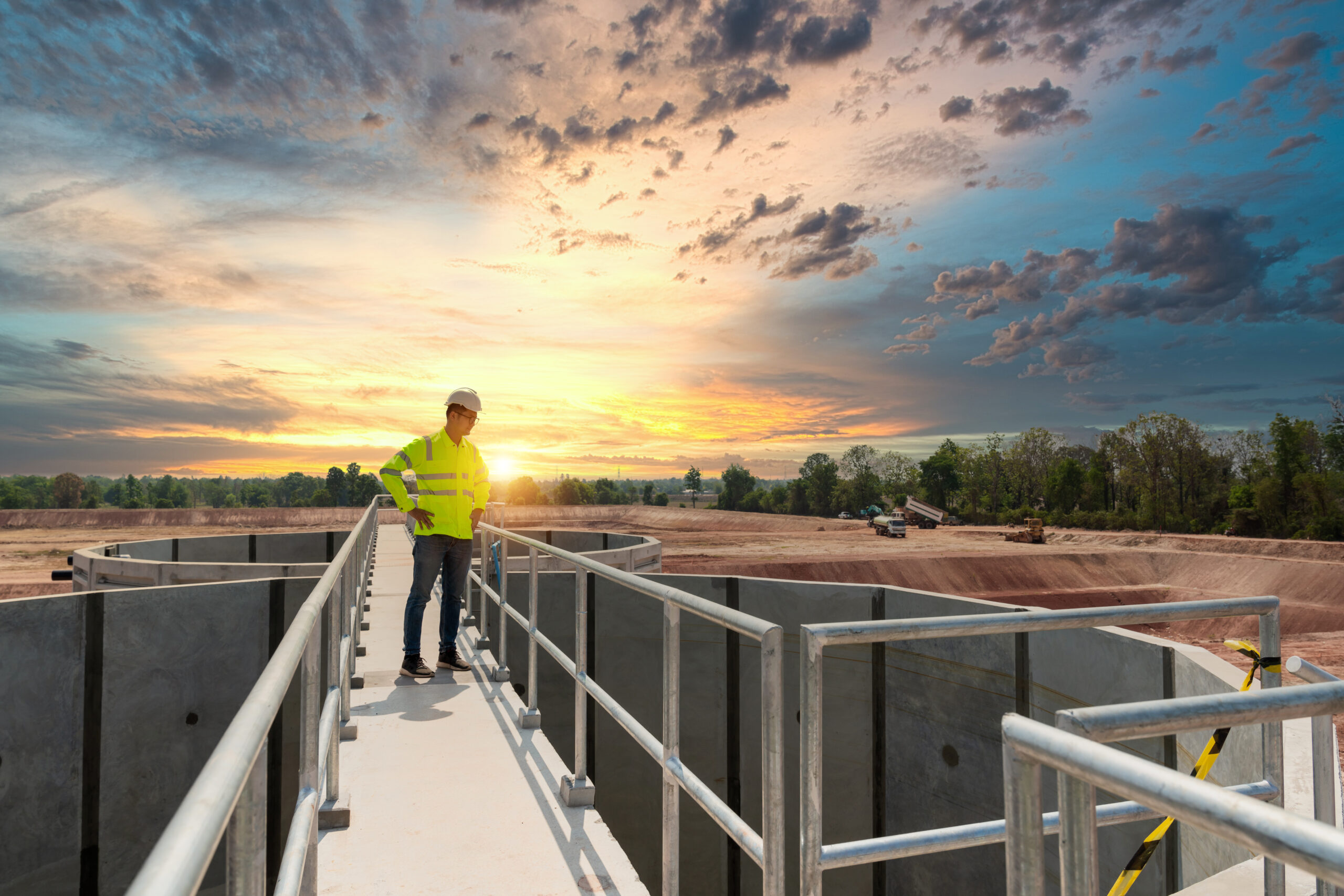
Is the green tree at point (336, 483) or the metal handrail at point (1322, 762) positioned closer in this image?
the metal handrail at point (1322, 762)

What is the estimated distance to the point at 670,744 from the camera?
2930 millimetres

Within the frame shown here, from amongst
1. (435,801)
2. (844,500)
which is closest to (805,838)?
(435,801)

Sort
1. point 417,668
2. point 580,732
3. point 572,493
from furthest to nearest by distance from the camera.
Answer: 1. point 572,493
2. point 417,668
3. point 580,732

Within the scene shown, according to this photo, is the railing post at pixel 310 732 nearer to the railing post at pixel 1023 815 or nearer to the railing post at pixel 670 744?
the railing post at pixel 670 744

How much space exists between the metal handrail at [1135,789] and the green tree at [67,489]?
14607cm

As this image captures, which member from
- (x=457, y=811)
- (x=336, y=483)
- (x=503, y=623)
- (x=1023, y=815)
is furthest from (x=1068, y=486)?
(x=336, y=483)

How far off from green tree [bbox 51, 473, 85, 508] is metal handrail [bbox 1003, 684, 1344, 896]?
146 meters

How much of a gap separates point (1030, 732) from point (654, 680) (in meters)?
10.6

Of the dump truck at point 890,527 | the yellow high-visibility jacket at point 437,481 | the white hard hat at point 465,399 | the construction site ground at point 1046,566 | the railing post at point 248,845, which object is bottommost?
the construction site ground at point 1046,566

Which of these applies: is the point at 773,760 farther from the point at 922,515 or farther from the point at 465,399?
the point at 922,515

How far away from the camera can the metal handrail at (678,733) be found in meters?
2.04


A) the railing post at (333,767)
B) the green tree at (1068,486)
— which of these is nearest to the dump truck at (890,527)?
the green tree at (1068,486)

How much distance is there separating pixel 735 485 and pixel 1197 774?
128 meters

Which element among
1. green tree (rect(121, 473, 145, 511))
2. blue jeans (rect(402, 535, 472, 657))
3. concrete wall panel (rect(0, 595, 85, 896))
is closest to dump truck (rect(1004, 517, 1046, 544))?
blue jeans (rect(402, 535, 472, 657))
